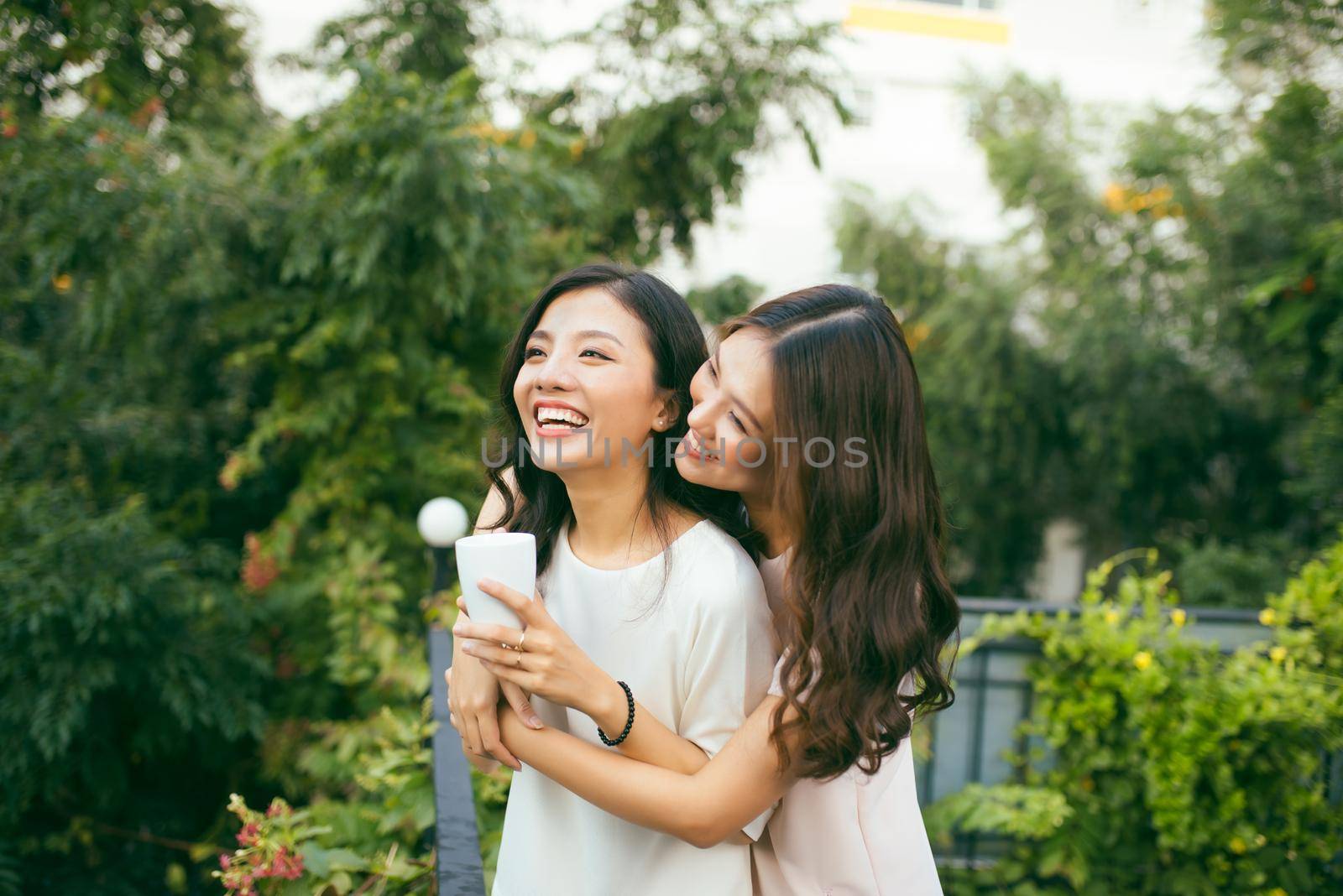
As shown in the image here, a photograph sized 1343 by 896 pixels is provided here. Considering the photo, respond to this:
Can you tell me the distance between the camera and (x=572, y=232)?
4008mm

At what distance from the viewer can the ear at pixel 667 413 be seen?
131 cm

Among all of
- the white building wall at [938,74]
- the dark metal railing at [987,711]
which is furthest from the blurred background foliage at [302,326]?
the white building wall at [938,74]

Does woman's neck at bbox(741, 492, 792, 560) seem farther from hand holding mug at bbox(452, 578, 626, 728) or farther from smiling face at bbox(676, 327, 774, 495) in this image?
hand holding mug at bbox(452, 578, 626, 728)

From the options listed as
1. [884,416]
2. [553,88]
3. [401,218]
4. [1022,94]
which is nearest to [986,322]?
[1022,94]

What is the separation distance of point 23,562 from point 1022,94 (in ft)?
24.0

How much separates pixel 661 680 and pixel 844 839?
0.35m

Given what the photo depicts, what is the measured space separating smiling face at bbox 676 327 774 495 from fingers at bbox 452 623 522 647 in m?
0.33

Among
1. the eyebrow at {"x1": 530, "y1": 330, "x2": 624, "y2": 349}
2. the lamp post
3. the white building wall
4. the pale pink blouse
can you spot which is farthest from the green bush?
the white building wall

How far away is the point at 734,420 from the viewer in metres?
1.17

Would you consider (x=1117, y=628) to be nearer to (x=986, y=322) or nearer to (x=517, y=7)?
(x=517, y=7)

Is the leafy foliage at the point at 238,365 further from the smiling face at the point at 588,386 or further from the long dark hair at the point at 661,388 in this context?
the smiling face at the point at 588,386

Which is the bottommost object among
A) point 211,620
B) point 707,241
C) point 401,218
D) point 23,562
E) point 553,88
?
point 211,620

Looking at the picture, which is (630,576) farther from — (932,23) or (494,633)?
(932,23)

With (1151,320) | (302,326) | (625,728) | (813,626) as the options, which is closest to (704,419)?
(813,626)
